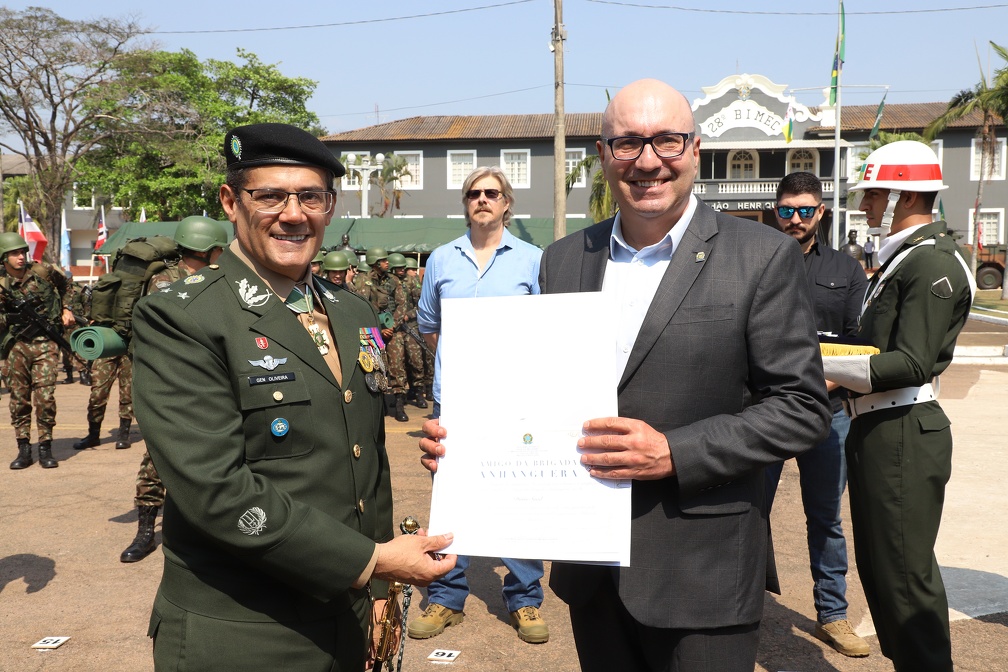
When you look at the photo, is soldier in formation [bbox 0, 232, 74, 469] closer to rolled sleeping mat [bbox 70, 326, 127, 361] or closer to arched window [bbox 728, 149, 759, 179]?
rolled sleeping mat [bbox 70, 326, 127, 361]

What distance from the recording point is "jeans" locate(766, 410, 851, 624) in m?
4.30

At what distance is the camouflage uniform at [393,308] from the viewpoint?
38.9 ft

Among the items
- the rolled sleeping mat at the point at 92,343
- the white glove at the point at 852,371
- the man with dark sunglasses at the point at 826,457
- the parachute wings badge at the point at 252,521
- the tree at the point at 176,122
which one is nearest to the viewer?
the parachute wings badge at the point at 252,521

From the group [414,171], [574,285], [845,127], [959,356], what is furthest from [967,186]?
[574,285]

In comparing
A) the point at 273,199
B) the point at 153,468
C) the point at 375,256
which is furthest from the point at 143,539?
the point at 375,256

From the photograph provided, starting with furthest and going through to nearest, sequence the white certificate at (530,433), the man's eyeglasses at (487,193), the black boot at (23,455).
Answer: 1. the black boot at (23,455)
2. the man's eyeglasses at (487,193)
3. the white certificate at (530,433)

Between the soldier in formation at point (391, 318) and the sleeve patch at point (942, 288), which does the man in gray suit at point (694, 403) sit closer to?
the sleeve patch at point (942, 288)

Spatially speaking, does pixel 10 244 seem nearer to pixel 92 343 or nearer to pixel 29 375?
pixel 29 375

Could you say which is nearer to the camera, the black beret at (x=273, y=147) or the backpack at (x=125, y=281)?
the black beret at (x=273, y=147)

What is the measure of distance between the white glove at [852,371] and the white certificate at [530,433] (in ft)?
5.08

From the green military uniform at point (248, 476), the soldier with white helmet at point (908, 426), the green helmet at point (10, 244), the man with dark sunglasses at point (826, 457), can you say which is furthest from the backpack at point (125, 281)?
the soldier with white helmet at point (908, 426)

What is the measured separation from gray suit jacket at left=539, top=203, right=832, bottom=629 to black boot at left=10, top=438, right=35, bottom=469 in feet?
26.4

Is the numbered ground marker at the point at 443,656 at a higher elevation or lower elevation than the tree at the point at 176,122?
lower

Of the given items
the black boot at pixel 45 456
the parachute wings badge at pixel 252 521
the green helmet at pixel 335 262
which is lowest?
the black boot at pixel 45 456
